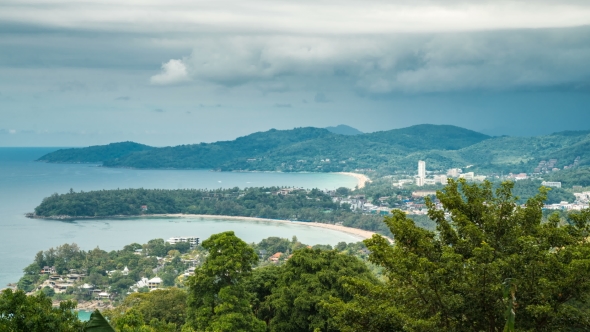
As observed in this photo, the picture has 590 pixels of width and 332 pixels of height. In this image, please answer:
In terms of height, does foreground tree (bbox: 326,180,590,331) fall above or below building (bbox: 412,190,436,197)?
above

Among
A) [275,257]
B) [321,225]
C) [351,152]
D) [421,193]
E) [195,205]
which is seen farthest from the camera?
[351,152]

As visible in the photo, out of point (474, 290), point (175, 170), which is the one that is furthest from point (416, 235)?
point (175, 170)

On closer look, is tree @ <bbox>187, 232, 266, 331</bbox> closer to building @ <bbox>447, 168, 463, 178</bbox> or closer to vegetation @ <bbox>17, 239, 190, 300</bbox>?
vegetation @ <bbox>17, 239, 190, 300</bbox>

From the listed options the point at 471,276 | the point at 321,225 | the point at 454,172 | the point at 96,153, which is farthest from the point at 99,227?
the point at 96,153

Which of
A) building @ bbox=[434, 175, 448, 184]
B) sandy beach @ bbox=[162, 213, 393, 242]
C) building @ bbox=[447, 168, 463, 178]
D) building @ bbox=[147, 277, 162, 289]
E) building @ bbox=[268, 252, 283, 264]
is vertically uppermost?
building @ bbox=[447, 168, 463, 178]

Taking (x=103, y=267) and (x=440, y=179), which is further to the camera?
(x=440, y=179)

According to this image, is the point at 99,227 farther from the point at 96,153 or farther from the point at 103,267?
the point at 96,153

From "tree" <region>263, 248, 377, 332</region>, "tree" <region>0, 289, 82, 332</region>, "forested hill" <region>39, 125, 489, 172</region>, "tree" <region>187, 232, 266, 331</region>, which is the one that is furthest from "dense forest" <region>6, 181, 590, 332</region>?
"forested hill" <region>39, 125, 489, 172</region>
